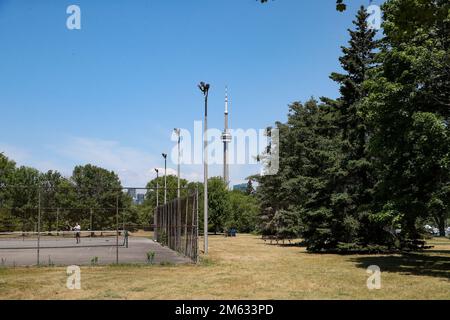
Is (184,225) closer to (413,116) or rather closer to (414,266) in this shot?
(414,266)

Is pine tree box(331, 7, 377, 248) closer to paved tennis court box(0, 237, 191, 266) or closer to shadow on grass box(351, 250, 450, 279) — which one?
shadow on grass box(351, 250, 450, 279)

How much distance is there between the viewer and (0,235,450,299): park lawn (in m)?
12.6

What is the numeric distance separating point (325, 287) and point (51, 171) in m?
86.6

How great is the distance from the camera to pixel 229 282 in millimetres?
15180

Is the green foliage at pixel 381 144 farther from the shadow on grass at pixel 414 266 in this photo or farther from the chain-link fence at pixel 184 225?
the chain-link fence at pixel 184 225

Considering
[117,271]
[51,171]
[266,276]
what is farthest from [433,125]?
[51,171]

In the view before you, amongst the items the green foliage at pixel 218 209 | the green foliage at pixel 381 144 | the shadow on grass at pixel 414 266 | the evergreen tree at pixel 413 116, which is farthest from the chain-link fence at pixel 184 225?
the green foliage at pixel 218 209

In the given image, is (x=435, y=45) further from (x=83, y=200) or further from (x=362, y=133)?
(x=83, y=200)

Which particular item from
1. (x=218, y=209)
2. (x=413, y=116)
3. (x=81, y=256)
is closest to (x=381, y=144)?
(x=413, y=116)

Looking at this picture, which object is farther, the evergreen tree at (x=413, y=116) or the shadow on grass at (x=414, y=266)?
the evergreen tree at (x=413, y=116)

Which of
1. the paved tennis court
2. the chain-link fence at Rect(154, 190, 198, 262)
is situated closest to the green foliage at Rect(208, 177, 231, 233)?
the chain-link fence at Rect(154, 190, 198, 262)

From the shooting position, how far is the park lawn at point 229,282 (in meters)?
12.6
